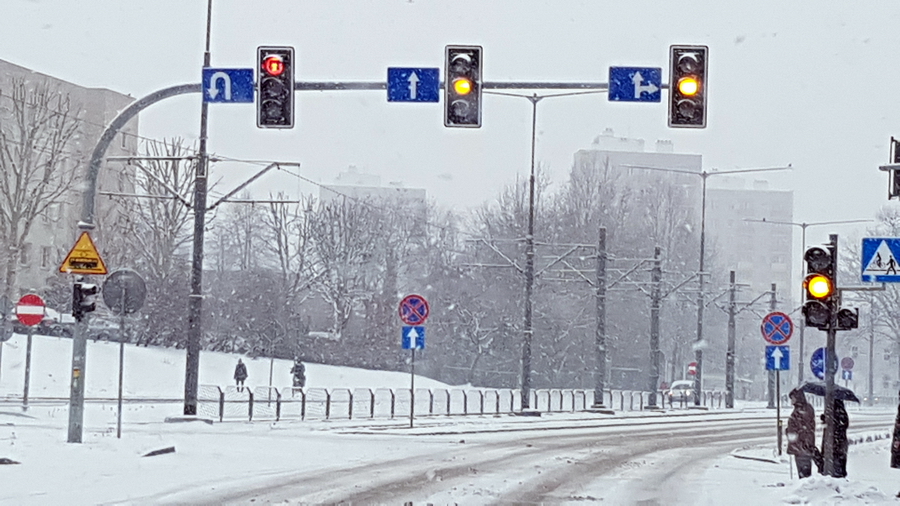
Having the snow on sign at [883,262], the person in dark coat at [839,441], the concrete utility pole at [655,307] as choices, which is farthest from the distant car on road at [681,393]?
the snow on sign at [883,262]

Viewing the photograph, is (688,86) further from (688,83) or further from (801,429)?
(801,429)

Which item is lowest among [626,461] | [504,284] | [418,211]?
[626,461]

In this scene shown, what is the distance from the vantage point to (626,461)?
75.5ft

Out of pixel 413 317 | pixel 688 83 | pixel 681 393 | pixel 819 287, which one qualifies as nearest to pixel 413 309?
pixel 413 317

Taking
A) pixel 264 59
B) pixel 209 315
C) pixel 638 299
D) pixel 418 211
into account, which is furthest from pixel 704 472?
pixel 418 211

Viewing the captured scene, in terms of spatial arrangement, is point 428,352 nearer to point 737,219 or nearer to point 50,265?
point 50,265

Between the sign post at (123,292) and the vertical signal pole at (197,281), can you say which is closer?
→ the sign post at (123,292)

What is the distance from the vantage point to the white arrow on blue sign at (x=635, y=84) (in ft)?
56.0

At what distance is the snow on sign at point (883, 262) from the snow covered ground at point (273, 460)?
2790mm

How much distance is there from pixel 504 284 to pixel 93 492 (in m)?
57.6

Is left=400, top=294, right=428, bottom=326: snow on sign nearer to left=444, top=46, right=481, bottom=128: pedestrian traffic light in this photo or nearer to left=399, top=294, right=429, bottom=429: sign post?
left=399, top=294, right=429, bottom=429: sign post

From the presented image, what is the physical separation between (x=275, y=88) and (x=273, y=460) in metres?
6.59

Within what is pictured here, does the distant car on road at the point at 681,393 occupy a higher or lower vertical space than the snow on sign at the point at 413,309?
lower

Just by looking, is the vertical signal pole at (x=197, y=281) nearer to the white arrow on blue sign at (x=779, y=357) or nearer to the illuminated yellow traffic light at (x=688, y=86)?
the white arrow on blue sign at (x=779, y=357)
